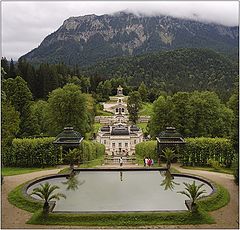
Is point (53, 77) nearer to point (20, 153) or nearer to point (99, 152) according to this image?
point (99, 152)

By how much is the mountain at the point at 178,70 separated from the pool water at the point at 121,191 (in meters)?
120

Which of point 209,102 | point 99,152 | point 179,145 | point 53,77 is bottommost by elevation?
point 99,152

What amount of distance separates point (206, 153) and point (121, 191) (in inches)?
372

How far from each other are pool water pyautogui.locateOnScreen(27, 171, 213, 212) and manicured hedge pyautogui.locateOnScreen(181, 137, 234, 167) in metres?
3.99

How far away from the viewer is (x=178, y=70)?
174 m

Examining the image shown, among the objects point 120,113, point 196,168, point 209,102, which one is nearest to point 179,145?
point 196,168

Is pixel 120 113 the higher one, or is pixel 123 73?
pixel 123 73

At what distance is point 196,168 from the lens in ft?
77.3

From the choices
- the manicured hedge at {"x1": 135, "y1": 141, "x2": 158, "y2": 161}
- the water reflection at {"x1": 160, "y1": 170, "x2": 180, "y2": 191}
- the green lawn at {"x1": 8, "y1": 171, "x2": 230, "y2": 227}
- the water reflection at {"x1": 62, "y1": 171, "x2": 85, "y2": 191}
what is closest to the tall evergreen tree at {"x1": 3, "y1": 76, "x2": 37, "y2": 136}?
the manicured hedge at {"x1": 135, "y1": 141, "x2": 158, "y2": 161}

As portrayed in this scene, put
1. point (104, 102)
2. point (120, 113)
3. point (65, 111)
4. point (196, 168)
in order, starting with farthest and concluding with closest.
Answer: point (104, 102) → point (120, 113) → point (65, 111) → point (196, 168)

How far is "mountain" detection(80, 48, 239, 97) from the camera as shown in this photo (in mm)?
149625

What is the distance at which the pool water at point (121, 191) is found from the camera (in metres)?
15.1

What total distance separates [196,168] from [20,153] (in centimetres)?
1194

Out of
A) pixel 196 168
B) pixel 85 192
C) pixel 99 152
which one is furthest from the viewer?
pixel 99 152
